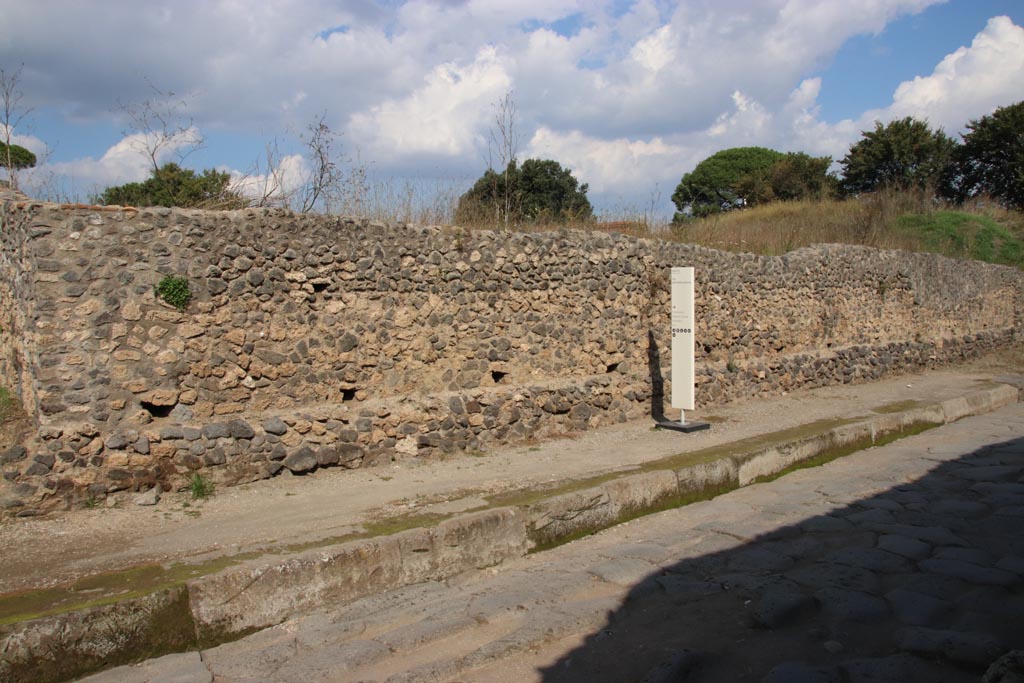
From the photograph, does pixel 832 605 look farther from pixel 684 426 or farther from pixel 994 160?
pixel 994 160

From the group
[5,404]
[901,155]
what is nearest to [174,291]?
[5,404]

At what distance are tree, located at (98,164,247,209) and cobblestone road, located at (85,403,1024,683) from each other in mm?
4752

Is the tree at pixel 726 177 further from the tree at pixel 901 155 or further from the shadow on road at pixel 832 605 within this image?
the shadow on road at pixel 832 605

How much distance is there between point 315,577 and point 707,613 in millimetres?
2013

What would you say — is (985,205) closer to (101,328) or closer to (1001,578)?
(1001,578)

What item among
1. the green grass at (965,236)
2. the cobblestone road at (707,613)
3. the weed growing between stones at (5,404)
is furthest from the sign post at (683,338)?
the green grass at (965,236)

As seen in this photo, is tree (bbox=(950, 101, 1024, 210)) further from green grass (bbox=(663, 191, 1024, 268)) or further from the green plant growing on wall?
the green plant growing on wall

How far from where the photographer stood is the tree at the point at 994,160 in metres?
28.8

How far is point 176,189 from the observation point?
8.12m

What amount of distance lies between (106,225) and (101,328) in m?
0.74

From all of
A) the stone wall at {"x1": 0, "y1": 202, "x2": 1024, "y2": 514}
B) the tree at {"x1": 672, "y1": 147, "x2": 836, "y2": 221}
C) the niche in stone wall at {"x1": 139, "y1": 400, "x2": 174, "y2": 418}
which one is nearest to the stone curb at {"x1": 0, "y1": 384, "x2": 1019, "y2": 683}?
the stone wall at {"x1": 0, "y1": 202, "x2": 1024, "y2": 514}

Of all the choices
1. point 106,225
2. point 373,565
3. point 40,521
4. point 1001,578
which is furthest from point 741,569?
point 106,225

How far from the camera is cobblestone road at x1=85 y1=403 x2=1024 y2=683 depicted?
3293 millimetres

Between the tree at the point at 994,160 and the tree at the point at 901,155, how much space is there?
0.69m
